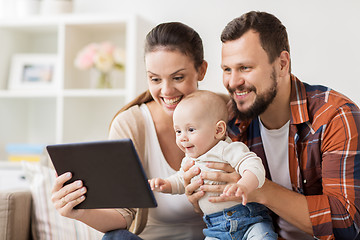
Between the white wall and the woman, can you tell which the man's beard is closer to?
the woman

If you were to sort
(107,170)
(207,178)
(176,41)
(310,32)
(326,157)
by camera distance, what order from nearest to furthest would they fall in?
(107,170), (207,178), (326,157), (176,41), (310,32)

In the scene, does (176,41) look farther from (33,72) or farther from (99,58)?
(33,72)

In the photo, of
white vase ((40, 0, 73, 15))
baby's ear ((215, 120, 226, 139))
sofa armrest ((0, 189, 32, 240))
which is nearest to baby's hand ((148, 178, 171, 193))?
baby's ear ((215, 120, 226, 139))

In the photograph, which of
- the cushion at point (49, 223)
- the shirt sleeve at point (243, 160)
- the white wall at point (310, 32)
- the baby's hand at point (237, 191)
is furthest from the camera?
the white wall at point (310, 32)

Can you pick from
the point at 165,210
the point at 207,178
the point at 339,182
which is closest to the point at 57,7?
the point at 165,210

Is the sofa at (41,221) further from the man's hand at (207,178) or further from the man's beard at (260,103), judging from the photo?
the man's beard at (260,103)

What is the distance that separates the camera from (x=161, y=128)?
1.89 m

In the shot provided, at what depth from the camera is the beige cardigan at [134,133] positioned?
1825 millimetres

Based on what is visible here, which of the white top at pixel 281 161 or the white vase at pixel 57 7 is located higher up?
the white vase at pixel 57 7

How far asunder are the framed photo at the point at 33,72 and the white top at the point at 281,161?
193 cm

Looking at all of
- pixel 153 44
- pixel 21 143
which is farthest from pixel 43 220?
pixel 21 143

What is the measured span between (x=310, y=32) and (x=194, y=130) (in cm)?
184

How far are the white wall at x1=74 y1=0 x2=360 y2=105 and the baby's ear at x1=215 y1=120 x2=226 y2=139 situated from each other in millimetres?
1655

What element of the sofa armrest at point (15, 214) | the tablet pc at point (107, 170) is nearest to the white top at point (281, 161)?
the tablet pc at point (107, 170)
